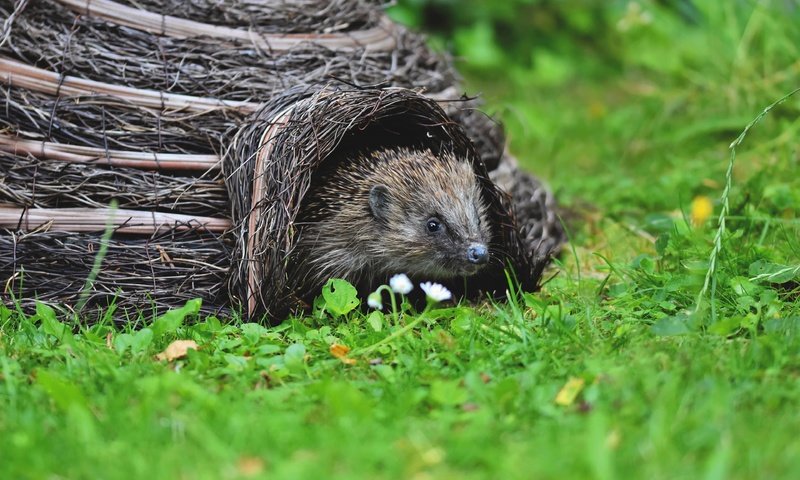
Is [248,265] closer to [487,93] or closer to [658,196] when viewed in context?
[658,196]

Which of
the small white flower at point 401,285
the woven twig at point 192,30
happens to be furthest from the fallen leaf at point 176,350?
the woven twig at point 192,30

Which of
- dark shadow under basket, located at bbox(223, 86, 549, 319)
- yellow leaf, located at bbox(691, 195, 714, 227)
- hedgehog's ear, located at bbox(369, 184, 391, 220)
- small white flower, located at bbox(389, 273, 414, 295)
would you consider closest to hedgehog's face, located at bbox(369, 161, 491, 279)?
hedgehog's ear, located at bbox(369, 184, 391, 220)

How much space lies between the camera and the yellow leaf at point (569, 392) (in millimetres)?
3363

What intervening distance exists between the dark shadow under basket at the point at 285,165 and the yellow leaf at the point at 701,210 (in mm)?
1359

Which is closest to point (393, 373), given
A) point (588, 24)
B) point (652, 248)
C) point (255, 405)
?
point (255, 405)

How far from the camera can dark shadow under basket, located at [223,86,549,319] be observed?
4332 millimetres

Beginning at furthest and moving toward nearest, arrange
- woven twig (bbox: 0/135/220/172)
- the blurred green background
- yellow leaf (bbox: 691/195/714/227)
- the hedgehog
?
the blurred green background → yellow leaf (bbox: 691/195/714/227) → the hedgehog → woven twig (bbox: 0/135/220/172)

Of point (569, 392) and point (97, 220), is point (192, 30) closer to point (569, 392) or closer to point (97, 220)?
point (97, 220)

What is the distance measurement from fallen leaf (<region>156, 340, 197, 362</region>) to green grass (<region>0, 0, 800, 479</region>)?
52 millimetres

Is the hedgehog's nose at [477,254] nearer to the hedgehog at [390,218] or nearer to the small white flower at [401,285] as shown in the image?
the hedgehog at [390,218]

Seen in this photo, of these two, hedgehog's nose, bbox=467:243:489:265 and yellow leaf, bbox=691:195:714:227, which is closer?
hedgehog's nose, bbox=467:243:489:265

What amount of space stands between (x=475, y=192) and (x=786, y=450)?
7.60 ft

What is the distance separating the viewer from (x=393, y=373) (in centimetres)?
369

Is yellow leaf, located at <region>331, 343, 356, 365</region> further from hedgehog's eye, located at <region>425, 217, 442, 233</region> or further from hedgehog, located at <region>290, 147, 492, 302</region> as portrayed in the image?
hedgehog's eye, located at <region>425, 217, 442, 233</region>
